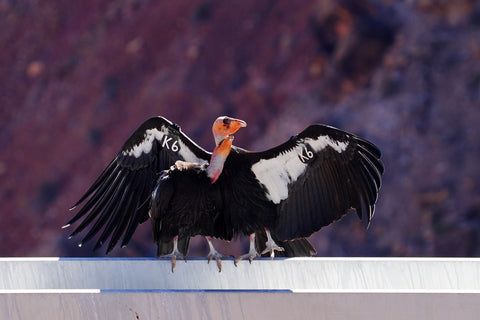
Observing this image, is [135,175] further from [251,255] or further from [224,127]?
[251,255]

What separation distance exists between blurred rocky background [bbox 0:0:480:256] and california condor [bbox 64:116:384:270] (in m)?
12.7

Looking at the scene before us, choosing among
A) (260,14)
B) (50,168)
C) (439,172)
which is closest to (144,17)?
(260,14)

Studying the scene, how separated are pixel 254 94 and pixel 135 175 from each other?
53.4 feet

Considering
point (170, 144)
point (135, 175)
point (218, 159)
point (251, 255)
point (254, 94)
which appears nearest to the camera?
point (251, 255)

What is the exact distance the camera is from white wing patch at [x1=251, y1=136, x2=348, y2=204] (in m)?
6.45

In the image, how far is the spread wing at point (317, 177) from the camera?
6418 millimetres

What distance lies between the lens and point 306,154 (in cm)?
649

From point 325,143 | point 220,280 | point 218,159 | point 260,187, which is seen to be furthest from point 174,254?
point 325,143

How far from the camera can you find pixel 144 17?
2609cm

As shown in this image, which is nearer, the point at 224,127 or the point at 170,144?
the point at 224,127

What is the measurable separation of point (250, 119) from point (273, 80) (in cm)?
145

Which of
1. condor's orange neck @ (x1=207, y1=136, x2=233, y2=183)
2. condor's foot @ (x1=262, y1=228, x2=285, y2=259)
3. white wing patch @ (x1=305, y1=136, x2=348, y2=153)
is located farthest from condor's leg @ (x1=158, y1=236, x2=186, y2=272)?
white wing patch @ (x1=305, y1=136, x2=348, y2=153)

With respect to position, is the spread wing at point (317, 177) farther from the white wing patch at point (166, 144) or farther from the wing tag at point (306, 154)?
Answer: the white wing patch at point (166, 144)
